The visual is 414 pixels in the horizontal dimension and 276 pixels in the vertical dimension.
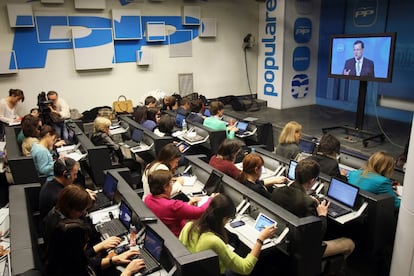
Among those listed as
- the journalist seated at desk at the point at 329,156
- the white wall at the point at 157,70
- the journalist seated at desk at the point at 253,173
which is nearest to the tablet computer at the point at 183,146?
the journalist seated at desk at the point at 253,173

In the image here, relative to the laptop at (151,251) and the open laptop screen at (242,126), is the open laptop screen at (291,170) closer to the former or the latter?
the laptop at (151,251)

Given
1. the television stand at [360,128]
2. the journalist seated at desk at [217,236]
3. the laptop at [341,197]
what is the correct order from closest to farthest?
the journalist seated at desk at [217,236]
the laptop at [341,197]
the television stand at [360,128]

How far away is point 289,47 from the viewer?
9.16m

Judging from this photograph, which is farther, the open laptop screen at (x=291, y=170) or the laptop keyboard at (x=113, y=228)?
the open laptop screen at (x=291, y=170)

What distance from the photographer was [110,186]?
369 cm

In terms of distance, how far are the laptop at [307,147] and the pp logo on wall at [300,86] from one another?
4.98 meters

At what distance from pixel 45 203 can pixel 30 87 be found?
5.14m

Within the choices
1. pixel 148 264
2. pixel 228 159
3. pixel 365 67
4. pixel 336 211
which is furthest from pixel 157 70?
pixel 148 264

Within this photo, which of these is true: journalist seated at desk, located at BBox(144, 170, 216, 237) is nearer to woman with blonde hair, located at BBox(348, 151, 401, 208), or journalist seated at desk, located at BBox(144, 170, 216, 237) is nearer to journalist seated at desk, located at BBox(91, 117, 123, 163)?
woman with blonde hair, located at BBox(348, 151, 401, 208)

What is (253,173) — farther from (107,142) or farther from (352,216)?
(107,142)

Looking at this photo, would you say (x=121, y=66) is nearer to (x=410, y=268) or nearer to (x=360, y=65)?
(x=360, y=65)

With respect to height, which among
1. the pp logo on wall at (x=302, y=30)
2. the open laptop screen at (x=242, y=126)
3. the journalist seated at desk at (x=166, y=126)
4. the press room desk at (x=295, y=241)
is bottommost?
the press room desk at (x=295, y=241)

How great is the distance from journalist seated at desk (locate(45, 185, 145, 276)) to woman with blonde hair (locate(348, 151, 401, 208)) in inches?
89.4

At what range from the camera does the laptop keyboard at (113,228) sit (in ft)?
9.77
